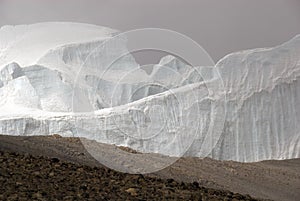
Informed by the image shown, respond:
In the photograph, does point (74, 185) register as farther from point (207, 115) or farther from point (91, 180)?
point (207, 115)

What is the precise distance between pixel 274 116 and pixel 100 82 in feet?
21.4

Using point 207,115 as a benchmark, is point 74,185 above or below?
below

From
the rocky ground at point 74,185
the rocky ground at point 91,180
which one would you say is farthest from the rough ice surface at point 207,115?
the rocky ground at point 74,185

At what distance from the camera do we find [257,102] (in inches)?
628

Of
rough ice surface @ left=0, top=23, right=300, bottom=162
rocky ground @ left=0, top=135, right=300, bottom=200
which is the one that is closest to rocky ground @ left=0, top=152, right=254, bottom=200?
rocky ground @ left=0, top=135, right=300, bottom=200

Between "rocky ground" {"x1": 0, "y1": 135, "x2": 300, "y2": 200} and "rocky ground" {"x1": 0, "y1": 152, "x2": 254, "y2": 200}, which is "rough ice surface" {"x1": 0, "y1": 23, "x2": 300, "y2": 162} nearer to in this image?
"rocky ground" {"x1": 0, "y1": 135, "x2": 300, "y2": 200}

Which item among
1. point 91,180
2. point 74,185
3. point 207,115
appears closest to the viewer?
point 74,185

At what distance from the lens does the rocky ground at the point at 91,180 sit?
481cm

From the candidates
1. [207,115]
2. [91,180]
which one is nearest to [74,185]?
[91,180]

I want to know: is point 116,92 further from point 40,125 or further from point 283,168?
point 283,168

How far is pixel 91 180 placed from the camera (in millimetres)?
5590

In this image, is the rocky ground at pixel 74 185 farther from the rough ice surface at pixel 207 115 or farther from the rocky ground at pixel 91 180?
the rough ice surface at pixel 207 115

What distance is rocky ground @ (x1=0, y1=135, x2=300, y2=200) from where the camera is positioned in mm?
4809

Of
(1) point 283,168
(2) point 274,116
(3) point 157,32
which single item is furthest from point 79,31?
(3) point 157,32
